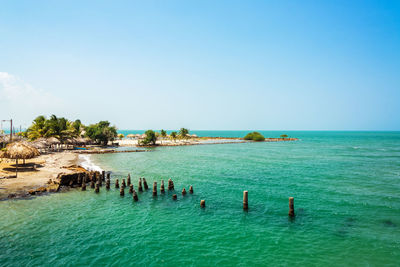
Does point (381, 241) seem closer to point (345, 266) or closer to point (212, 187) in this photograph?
point (345, 266)

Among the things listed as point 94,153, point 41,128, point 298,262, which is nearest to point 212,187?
point 298,262

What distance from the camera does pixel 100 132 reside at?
77.5m

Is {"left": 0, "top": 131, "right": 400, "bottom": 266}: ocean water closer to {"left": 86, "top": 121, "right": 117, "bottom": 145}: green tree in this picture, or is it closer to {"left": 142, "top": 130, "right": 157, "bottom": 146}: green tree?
{"left": 86, "top": 121, "right": 117, "bottom": 145}: green tree

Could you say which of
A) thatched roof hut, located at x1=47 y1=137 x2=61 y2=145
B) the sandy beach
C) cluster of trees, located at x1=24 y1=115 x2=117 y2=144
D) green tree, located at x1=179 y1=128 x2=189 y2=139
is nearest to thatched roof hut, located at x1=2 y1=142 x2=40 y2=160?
the sandy beach

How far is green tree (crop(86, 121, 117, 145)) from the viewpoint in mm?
77312

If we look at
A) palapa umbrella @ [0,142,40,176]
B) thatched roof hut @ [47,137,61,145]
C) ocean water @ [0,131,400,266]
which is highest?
thatched roof hut @ [47,137,61,145]

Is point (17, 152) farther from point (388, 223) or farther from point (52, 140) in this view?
point (388, 223)

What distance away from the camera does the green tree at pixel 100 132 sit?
3044 inches

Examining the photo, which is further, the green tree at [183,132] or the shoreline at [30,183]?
the green tree at [183,132]

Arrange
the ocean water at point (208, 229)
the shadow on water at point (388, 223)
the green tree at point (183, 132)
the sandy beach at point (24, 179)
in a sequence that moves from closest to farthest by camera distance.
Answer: the ocean water at point (208, 229), the shadow on water at point (388, 223), the sandy beach at point (24, 179), the green tree at point (183, 132)

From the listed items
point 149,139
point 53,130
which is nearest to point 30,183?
point 53,130

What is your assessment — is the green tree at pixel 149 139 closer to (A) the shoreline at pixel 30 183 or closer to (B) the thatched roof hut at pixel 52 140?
(B) the thatched roof hut at pixel 52 140

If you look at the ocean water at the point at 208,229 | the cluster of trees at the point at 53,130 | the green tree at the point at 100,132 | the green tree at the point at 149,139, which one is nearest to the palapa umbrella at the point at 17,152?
the ocean water at the point at 208,229

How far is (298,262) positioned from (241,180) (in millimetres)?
19420
